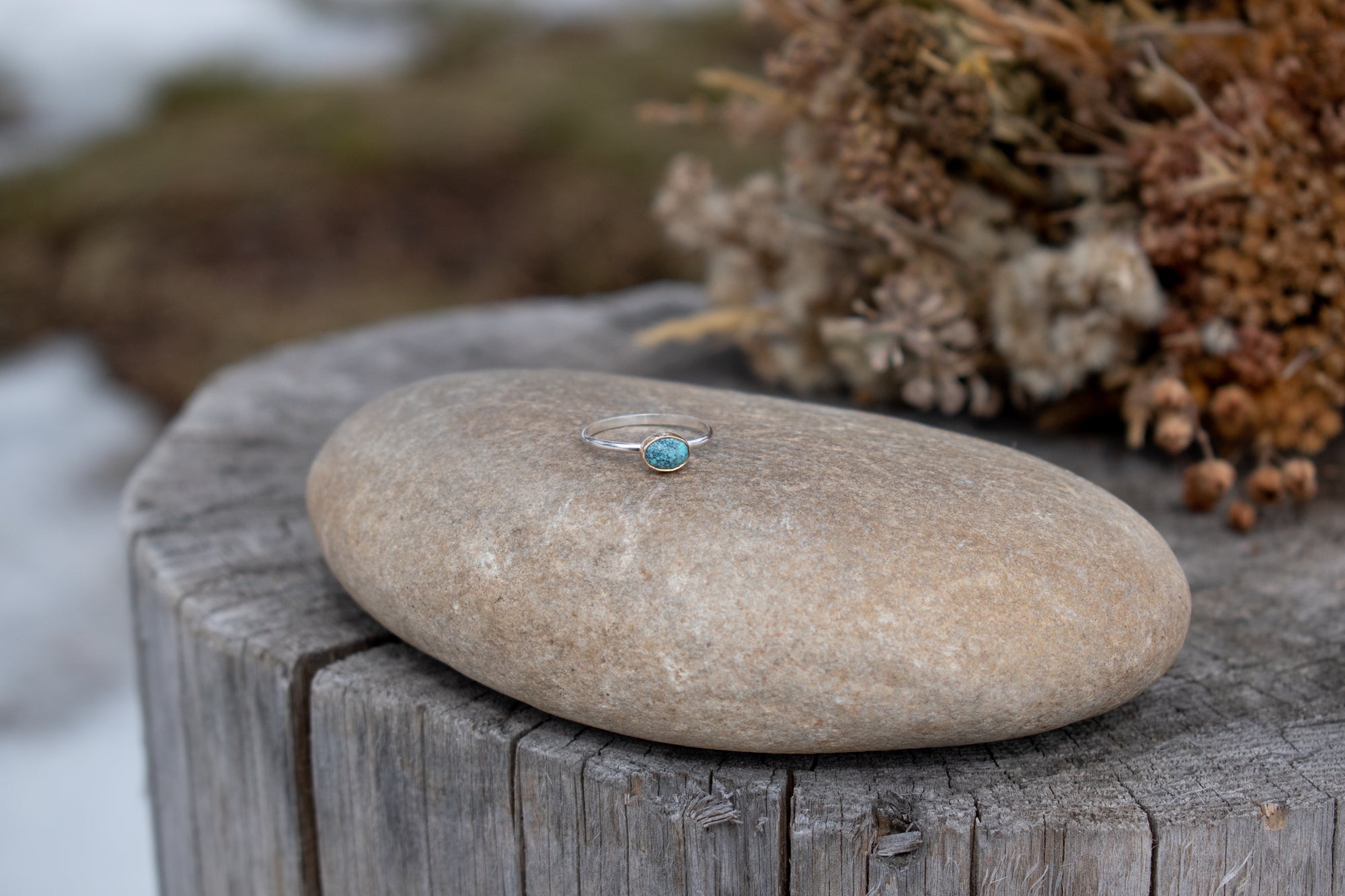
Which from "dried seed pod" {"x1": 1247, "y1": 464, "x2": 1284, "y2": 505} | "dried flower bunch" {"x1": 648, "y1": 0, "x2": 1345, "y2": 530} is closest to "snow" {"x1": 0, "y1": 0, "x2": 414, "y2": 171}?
"dried flower bunch" {"x1": 648, "y1": 0, "x2": 1345, "y2": 530}

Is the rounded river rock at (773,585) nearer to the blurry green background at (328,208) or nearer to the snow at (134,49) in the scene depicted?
the blurry green background at (328,208)

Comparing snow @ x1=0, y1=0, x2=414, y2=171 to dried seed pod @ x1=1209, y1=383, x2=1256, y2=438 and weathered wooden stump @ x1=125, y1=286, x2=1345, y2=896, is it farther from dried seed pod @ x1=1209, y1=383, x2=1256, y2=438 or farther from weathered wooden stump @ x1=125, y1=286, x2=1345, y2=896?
dried seed pod @ x1=1209, y1=383, x2=1256, y2=438

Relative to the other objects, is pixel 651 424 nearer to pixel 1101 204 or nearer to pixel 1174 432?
pixel 1174 432

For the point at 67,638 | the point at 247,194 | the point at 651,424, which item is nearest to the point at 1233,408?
the point at 651,424

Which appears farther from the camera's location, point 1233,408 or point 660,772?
point 1233,408

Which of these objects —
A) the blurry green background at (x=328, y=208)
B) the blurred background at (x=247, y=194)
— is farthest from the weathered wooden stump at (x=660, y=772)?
the blurry green background at (x=328, y=208)

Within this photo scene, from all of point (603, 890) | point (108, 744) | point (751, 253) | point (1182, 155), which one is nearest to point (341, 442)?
point (603, 890)

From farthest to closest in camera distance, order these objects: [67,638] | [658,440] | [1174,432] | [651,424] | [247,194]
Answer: [247,194] < [67,638] < [1174,432] < [651,424] < [658,440]
